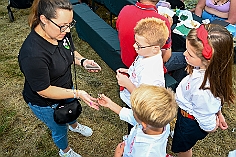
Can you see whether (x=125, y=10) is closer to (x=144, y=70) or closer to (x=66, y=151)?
(x=144, y=70)

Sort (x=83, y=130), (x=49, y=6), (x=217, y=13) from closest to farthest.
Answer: (x=49, y=6) → (x=83, y=130) → (x=217, y=13)

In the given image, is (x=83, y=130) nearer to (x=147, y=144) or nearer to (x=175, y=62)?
(x=175, y=62)

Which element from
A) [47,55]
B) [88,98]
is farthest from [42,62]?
[88,98]

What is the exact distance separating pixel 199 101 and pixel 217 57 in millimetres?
344

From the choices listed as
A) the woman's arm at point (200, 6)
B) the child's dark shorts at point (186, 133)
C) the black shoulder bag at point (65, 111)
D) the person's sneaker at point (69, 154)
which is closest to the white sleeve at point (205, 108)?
the child's dark shorts at point (186, 133)

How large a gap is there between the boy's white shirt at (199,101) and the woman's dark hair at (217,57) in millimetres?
50

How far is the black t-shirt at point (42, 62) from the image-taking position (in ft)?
7.01

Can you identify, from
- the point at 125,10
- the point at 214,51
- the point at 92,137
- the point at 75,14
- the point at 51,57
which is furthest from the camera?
the point at 75,14

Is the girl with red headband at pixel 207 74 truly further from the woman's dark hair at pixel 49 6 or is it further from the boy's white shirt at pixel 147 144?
the woman's dark hair at pixel 49 6

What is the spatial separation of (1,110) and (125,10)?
228 cm

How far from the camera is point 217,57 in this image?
6.75ft

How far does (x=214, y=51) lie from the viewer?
2039 millimetres

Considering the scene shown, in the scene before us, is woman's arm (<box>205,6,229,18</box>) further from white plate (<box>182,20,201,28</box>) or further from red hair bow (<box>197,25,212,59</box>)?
red hair bow (<box>197,25,212,59</box>)

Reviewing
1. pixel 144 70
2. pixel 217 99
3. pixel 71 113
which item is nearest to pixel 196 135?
pixel 217 99
